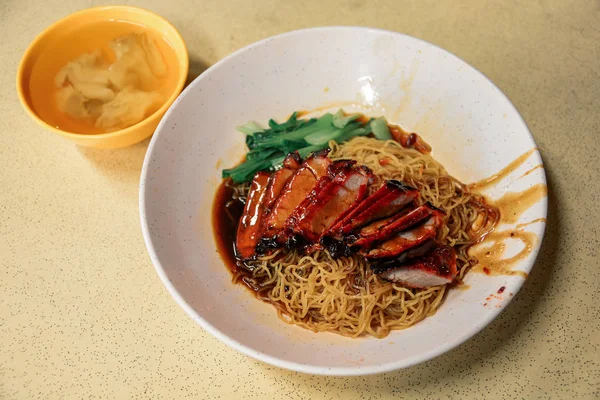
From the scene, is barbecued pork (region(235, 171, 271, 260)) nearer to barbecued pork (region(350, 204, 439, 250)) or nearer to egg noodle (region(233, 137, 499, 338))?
egg noodle (region(233, 137, 499, 338))

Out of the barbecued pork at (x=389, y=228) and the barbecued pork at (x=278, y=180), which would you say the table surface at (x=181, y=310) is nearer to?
the barbecued pork at (x=389, y=228)

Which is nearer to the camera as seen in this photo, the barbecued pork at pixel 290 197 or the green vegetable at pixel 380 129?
the barbecued pork at pixel 290 197

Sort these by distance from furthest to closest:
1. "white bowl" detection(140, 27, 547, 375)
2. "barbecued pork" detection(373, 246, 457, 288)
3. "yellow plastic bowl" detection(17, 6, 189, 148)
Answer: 1. "yellow plastic bowl" detection(17, 6, 189, 148)
2. "barbecued pork" detection(373, 246, 457, 288)
3. "white bowl" detection(140, 27, 547, 375)

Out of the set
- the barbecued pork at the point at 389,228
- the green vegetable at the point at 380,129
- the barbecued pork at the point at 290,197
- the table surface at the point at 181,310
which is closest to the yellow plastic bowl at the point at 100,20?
the table surface at the point at 181,310

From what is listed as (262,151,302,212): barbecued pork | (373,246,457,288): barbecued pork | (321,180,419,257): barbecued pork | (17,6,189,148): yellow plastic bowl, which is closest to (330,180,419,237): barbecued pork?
A: (321,180,419,257): barbecued pork

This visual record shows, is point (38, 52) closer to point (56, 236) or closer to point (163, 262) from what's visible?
point (56, 236)

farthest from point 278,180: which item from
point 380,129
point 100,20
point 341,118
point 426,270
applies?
point 100,20

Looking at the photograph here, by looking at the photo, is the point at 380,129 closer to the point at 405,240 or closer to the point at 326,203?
the point at 326,203
